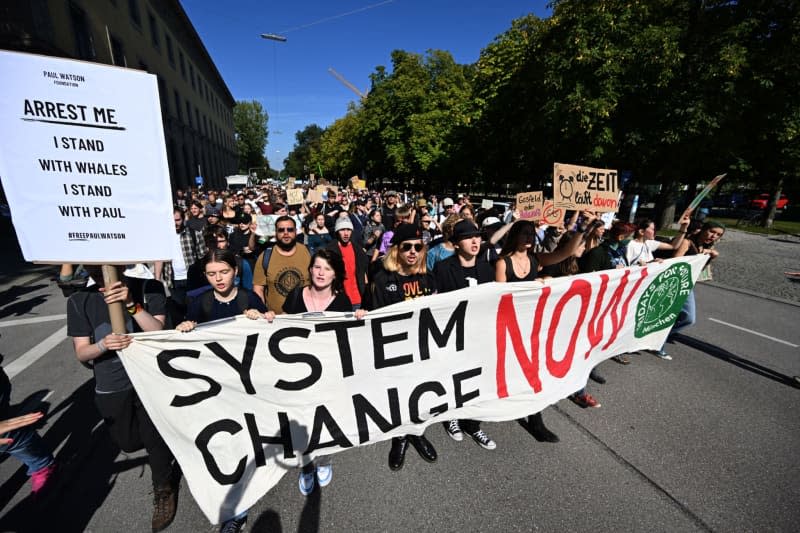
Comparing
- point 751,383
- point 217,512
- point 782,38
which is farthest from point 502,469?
point 782,38

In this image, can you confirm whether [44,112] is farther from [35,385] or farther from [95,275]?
[35,385]

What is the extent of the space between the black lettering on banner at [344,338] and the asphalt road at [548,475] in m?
0.98

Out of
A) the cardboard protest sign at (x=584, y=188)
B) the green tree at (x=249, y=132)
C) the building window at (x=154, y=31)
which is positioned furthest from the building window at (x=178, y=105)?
the green tree at (x=249, y=132)

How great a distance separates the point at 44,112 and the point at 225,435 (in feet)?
6.94

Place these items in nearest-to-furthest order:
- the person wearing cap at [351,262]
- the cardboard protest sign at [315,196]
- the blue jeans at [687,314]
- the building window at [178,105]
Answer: the blue jeans at [687,314] → the person wearing cap at [351,262] → the cardboard protest sign at [315,196] → the building window at [178,105]

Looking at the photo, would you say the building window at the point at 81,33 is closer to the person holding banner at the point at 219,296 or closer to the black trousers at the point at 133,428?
the person holding banner at the point at 219,296

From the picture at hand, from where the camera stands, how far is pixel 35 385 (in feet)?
13.2

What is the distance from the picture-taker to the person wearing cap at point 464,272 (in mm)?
3248

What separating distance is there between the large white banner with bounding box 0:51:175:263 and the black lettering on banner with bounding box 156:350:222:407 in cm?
72

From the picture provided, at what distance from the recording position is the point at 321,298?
9.73ft

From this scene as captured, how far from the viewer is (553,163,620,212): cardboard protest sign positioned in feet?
12.8

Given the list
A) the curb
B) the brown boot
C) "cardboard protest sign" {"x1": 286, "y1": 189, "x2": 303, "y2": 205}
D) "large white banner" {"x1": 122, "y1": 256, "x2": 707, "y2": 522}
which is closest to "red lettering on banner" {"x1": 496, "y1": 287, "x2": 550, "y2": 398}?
"large white banner" {"x1": 122, "y1": 256, "x2": 707, "y2": 522}

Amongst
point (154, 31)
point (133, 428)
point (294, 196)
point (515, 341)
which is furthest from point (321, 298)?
point (154, 31)

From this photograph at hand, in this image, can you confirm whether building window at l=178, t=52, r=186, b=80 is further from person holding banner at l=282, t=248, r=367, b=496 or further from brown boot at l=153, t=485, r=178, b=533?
brown boot at l=153, t=485, r=178, b=533
